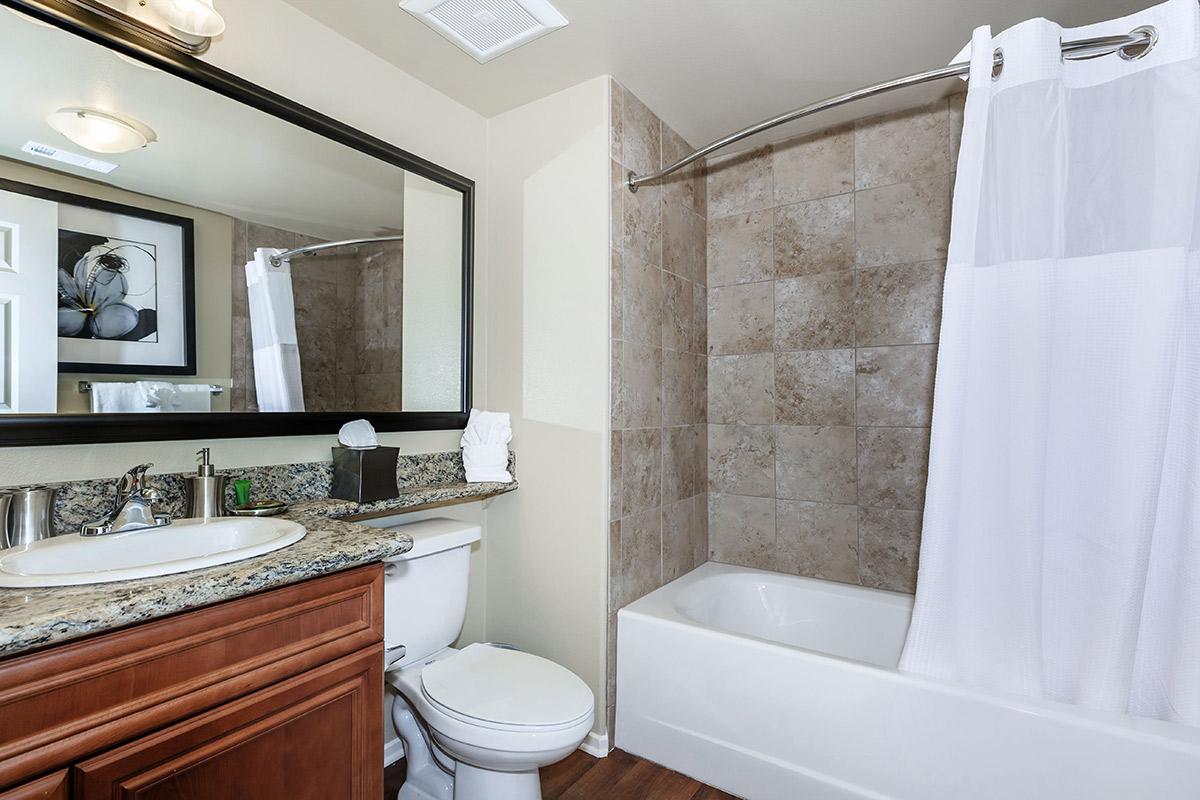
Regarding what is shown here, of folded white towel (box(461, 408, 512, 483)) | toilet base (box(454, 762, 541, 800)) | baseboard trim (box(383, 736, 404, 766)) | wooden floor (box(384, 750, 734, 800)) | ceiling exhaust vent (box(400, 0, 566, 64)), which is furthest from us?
folded white towel (box(461, 408, 512, 483))

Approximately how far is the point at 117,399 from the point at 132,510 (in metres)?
0.27

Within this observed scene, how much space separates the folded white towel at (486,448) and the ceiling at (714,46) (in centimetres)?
120

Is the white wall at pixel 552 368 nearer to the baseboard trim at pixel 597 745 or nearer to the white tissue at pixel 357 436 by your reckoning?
the baseboard trim at pixel 597 745

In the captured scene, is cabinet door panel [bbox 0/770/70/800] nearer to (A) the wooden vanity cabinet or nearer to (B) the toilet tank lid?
(A) the wooden vanity cabinet

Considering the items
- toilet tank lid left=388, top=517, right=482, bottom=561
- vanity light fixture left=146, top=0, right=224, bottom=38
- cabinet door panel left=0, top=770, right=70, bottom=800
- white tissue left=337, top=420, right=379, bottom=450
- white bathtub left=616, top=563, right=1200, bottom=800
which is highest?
vanity light fixture left=146, top=0, right=224, bottom=38

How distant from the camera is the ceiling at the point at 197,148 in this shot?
1223 mm

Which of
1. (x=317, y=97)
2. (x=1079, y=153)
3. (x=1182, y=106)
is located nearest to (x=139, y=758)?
(x=317, y=97)

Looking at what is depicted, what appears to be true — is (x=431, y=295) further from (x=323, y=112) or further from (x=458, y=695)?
(x=458, y=695)

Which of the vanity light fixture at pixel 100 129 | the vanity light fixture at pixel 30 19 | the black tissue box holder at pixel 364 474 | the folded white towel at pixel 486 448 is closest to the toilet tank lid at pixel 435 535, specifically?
the black tissue box holder at pixel 364 474

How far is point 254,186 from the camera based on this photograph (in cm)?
160

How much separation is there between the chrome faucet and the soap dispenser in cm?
7

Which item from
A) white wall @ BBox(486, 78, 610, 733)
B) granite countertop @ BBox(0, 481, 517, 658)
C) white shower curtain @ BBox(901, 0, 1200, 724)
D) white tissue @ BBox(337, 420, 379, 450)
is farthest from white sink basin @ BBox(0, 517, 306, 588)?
white shower curtain @ BBox(901, 0, 1200, 724)

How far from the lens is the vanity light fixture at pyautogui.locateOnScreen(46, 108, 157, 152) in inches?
49.8

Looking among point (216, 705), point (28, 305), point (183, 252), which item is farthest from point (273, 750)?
point (183, 252)
